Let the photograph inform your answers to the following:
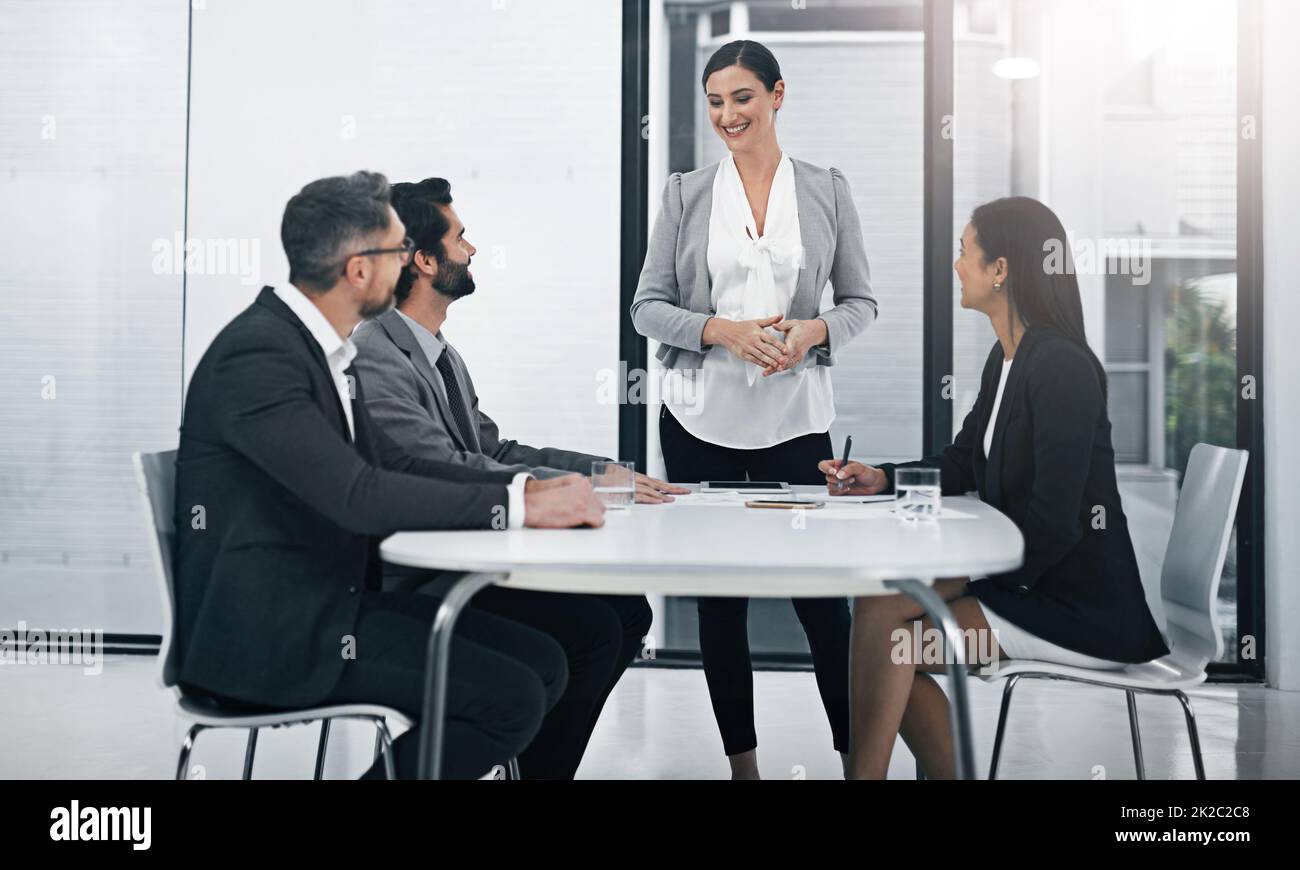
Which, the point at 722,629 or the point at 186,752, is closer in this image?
the point at 186,752

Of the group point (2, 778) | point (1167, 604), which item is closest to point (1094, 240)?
point (1167, 604)

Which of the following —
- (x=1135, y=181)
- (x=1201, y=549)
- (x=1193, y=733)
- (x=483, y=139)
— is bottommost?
(x=1193, y=733)

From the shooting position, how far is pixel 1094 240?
398cm

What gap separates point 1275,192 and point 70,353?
14.1ft

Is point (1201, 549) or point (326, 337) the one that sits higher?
point (326, 337)

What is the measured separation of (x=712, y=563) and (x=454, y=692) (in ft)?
1.79

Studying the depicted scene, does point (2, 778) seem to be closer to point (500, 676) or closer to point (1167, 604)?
point (500, 676)

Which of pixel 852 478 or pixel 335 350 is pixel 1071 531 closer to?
pixel 852 478

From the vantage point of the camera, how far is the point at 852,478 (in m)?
2.40

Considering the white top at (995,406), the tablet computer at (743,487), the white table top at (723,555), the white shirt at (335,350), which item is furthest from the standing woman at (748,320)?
the white shirt at (335,350)

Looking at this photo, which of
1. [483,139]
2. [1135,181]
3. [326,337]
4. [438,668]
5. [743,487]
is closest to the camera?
[438,668]

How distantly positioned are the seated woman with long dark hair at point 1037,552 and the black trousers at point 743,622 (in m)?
0.34

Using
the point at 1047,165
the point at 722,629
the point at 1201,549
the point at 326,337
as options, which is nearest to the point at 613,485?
the point at 326,337
